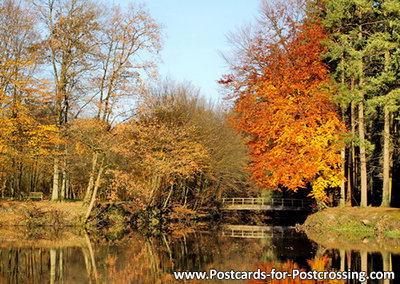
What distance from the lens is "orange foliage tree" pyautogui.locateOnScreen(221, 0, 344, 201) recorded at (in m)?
22.3

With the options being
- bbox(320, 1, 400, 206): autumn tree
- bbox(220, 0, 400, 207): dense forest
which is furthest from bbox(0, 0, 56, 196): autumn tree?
bbox(320, 1, 400, 206): autumn tree

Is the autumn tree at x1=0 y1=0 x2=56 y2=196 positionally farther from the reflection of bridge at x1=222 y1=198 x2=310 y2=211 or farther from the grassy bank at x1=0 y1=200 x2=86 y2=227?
the reflection of bridge at x1=222 y1=198 x2=310 y2=211

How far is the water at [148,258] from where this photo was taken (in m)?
10.5

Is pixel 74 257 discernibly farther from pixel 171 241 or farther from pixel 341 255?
pixel 341 255

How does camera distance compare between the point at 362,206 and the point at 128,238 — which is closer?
the point at 128,238

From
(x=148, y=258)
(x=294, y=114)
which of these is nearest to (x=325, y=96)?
(x=294, y=114)

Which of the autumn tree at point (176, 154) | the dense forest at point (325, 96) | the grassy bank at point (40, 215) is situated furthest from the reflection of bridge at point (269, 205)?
the grassy bank at point (40, 215)

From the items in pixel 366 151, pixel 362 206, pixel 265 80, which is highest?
pixel 265 80

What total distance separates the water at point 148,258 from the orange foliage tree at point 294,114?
5.47m

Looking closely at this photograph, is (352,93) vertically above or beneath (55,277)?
above

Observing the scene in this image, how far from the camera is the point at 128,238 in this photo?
1881cm

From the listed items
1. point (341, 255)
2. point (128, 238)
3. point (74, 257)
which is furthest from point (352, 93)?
point (74, 257)

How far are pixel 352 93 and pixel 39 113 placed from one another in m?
18.5

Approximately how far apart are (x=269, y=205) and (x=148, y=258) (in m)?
25.6
